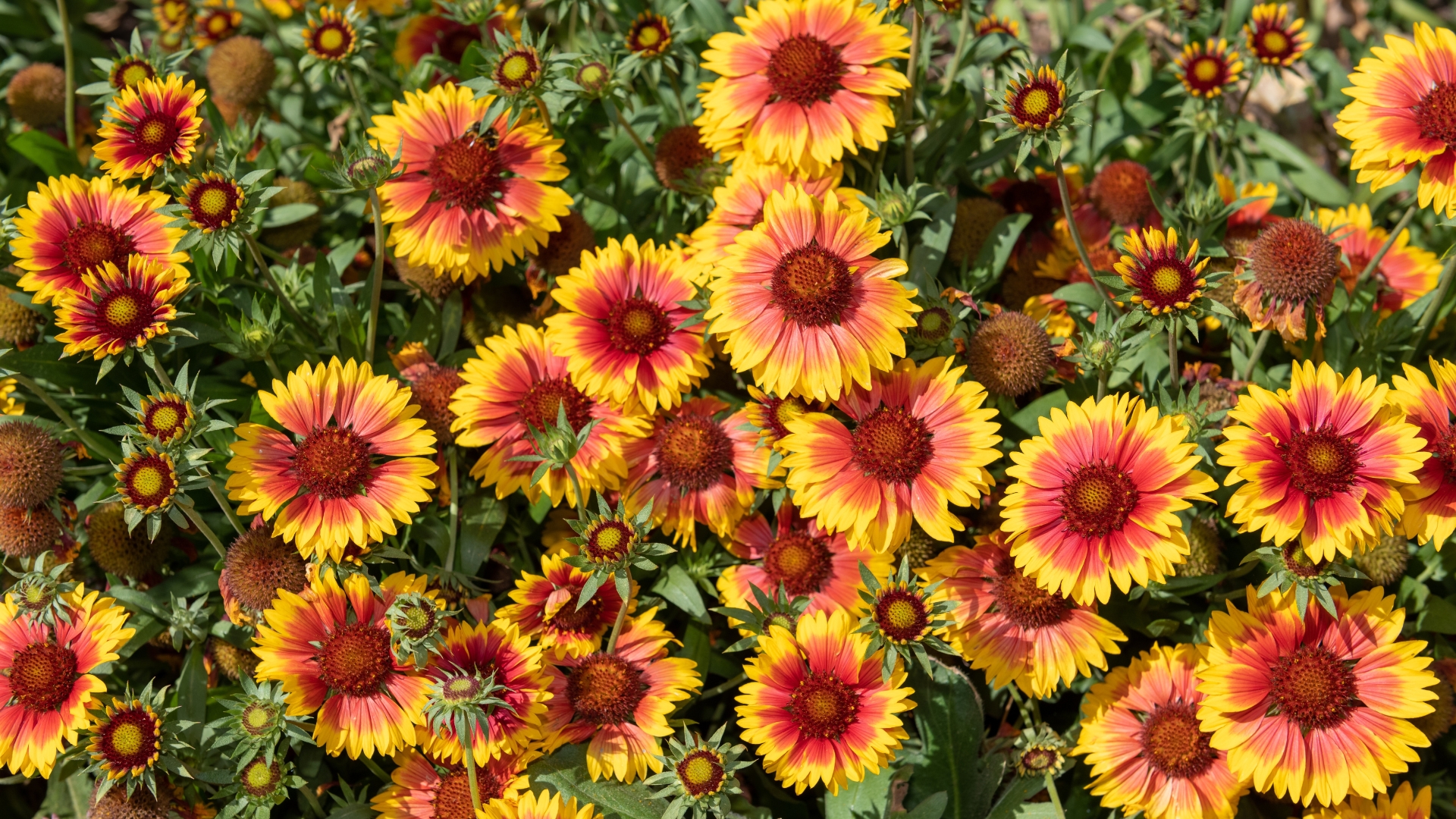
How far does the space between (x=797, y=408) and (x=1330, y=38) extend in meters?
3.66

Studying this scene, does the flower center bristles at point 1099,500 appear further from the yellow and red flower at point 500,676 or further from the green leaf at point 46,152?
the green leaf at point 46,152

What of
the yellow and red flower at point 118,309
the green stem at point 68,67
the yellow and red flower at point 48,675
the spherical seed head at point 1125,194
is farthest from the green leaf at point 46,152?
the spherical seed head at point 1125,194

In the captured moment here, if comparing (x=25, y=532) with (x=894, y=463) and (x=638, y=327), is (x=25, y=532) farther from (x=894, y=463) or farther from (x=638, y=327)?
(x=894, y=463)

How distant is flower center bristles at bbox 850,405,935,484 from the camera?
2.33m

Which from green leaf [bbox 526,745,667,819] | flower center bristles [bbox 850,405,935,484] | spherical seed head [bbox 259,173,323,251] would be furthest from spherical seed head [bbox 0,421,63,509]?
flower center bristles [bbox 850,405,935,484]

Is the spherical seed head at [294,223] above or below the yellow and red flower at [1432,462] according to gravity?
below

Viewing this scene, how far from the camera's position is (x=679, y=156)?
2.91 metres

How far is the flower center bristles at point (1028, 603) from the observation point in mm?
2412

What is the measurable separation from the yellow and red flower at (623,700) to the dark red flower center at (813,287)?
2.47 feet

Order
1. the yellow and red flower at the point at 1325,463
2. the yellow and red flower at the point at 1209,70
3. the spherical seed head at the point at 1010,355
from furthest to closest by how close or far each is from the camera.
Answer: the yellow and red flower at the point at 1209,70 → the spherical seed head at the point at 1010,355 → the yellow and red flower at the point at 1325,463

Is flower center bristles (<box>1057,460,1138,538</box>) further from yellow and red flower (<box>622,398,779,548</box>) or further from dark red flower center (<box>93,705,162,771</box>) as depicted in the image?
dark red flower center (<box>93,705,162,771</box>)

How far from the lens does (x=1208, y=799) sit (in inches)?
93.8

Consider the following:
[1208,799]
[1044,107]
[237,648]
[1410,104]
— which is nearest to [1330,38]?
[1410,104]

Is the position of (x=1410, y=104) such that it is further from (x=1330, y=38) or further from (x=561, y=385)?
(x=1330, y=38)
